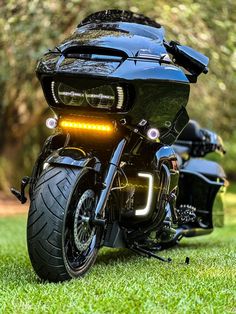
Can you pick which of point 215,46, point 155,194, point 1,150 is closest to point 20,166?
point 1,150

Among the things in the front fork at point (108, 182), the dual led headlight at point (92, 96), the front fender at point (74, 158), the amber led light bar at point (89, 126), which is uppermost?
the dual led headlight at point (92, 96)

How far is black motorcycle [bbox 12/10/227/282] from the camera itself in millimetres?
4613

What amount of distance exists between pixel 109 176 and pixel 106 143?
1.15 ft

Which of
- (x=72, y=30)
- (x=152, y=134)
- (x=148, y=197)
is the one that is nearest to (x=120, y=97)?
(x=152, y=134)

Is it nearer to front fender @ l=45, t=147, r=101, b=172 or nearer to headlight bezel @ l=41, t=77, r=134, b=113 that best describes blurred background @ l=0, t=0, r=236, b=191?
headlight bezel @ l=41, t=77, r=134, b=113

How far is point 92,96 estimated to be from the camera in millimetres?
4867

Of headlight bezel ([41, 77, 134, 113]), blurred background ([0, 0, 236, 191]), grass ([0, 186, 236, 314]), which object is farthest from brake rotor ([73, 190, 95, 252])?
blurred background ([0, 0, 236, 191])

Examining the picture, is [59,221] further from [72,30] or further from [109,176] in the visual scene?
[72,30]

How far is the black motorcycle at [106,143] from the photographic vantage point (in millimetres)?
4613

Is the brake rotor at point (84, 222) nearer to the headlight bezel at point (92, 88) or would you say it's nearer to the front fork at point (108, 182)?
the front fork at point (108, 182)

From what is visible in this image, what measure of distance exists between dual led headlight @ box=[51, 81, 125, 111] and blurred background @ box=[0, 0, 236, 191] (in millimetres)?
5388

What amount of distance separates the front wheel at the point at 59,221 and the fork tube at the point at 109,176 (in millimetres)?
100

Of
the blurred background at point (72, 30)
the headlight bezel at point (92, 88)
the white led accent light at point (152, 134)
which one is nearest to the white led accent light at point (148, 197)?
the white led accent light at point (152, 134)

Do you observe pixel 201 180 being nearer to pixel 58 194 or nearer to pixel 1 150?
pixel 58 194
